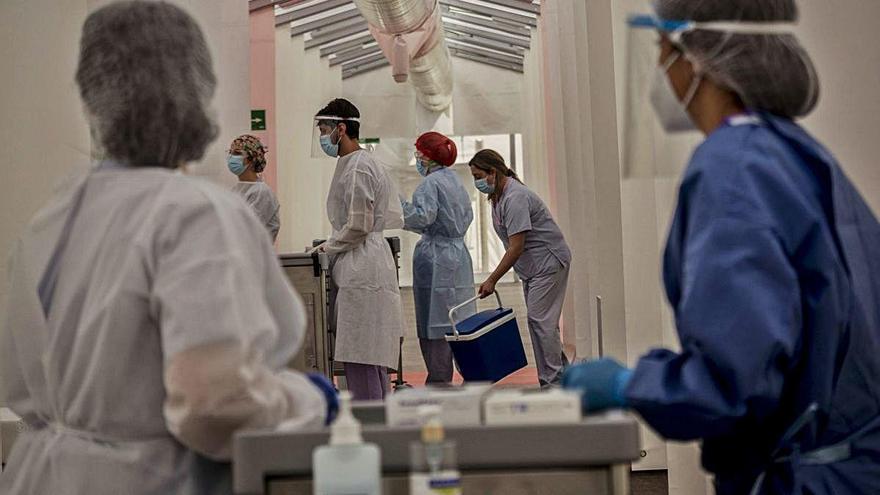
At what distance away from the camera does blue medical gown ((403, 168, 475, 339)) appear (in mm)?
6660

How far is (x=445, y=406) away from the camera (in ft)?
4.83

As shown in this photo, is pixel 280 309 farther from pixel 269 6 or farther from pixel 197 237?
pixel 269 6

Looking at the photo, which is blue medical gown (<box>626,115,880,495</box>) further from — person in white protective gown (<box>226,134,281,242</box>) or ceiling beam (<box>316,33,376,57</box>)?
ceiling beam (<box>316,33,376,57</box>)

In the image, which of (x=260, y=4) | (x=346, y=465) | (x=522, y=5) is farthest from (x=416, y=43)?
(x=346, y=465)

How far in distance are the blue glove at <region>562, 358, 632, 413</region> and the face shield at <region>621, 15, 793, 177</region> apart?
15.2 inches

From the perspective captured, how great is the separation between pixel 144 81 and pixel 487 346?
4.18m

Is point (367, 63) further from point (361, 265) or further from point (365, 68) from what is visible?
point (361, 265)

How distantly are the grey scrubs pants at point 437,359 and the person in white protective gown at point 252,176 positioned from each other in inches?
47.4

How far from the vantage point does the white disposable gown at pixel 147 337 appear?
1.46m

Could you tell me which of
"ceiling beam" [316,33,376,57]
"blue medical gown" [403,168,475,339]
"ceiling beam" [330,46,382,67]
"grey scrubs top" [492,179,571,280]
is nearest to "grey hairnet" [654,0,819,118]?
"grey scrubs top" [492,179,571,280]

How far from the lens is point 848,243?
1.61 m

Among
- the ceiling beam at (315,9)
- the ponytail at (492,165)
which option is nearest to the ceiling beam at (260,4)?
the ceiling beam at (315,9)

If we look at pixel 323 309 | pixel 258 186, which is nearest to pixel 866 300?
pixel 323 309

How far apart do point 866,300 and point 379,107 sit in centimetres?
1083
